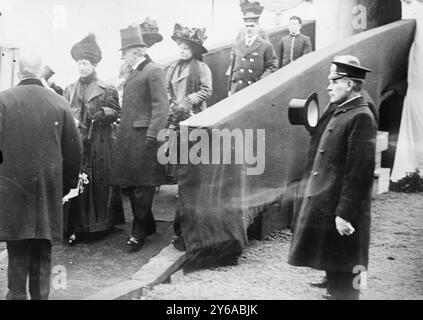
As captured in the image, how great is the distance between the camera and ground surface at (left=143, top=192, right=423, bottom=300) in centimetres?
446

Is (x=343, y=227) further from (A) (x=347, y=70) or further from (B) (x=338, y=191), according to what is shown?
(A) (x=347, y=70)

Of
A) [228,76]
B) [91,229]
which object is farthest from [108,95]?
[228,76]

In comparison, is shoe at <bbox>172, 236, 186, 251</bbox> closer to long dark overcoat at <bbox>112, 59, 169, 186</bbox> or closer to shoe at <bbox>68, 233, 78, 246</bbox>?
long dark overcoat at <bbox>112, 59, 169, 186</bbox>

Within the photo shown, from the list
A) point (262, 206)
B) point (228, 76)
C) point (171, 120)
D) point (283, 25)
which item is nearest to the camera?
point (262, 206)

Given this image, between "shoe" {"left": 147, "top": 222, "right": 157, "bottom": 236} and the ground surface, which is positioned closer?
the ground surface

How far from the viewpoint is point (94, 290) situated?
4477mm

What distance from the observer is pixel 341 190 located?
388cm

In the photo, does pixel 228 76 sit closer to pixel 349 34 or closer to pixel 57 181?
pixel 349 34

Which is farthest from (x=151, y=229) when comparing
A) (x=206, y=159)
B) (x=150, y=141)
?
(x=206, y=159)

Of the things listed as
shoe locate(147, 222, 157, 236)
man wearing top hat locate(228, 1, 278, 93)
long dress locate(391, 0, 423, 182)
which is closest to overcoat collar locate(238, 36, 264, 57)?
man wearing top hat locate(228, 1, 278, 93)

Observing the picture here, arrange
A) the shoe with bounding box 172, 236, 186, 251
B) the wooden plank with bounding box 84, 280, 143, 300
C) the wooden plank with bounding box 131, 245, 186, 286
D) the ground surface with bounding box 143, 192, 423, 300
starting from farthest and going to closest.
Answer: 1. the shoe with bounding box 172, 236, 186, 251
2. the wooden plank with bounding box 131, 245, 186, 286
3. the ground surface with bounding box 143, 192, 423, 300
4. the wooden plank with bounding box 84, 280, 143, 300

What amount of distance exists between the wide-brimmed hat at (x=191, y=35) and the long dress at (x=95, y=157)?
3.04 feet

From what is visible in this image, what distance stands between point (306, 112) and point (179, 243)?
153 cm
